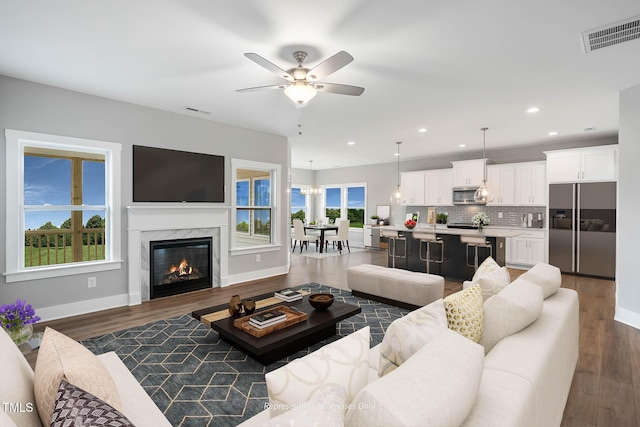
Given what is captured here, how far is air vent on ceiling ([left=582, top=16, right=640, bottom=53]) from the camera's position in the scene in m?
2.44

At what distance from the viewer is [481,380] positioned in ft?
4.22

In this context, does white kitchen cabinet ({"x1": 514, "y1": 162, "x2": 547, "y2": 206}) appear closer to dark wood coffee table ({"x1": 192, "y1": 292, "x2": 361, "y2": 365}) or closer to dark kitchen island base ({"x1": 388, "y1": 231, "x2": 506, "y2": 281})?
dark kitchen island base ({"x1": 388, "y1": 231, "x2": 506, "y2": 281})

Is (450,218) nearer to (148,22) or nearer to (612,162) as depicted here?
(612,162)

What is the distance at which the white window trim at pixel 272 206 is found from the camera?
552cm

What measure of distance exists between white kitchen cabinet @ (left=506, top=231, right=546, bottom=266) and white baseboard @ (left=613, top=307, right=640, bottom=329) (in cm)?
294

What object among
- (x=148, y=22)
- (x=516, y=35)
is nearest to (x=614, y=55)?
(x=516, y=35)

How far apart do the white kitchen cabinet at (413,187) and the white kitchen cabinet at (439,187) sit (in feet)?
0.49

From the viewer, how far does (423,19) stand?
238cm

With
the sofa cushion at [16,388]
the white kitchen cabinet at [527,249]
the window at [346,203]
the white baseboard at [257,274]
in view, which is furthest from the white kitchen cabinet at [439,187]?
the sofa cushion at [16,388]

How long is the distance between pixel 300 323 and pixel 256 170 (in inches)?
150

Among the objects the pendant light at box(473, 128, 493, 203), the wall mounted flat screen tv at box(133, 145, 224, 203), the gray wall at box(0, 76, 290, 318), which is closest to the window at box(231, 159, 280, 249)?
the gray wall at box(0, 76, 290, 318)

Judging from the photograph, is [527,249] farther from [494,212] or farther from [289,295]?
[289,295]

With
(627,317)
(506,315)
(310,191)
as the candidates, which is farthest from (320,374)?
(310,191)

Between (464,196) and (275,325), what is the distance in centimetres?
661
